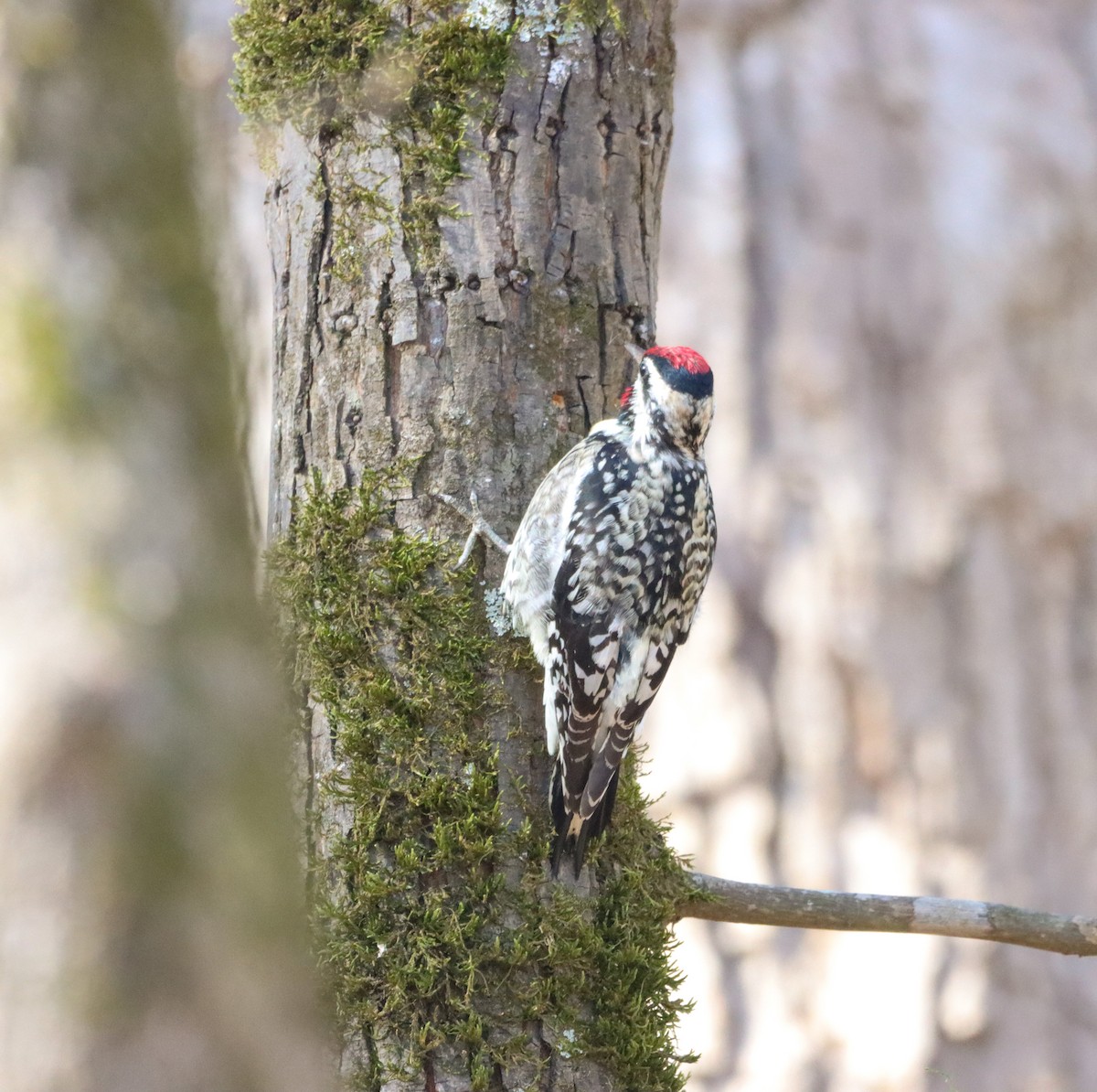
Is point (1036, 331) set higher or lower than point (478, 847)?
higher

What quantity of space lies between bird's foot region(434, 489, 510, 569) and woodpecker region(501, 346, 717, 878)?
0.20ft

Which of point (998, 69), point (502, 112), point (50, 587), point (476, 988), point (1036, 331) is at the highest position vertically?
point (998, 69)

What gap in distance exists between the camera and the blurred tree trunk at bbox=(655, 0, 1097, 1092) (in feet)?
24.4

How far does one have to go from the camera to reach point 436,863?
2.77 m

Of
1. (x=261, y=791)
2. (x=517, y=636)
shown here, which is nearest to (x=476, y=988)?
(x=517, y=636)

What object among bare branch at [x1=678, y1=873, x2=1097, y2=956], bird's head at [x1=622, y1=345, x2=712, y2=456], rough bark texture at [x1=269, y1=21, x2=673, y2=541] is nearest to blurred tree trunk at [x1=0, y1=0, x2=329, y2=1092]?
rough bark texture at [x1=269, y1=21, x2=673, y2=541]

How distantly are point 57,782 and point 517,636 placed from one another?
1914 mm

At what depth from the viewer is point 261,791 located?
4.08 ft

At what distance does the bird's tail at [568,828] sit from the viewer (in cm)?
288

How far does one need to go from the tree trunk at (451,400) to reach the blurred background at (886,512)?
4241 millimetres

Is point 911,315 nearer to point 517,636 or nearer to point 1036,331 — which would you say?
point 1036,331

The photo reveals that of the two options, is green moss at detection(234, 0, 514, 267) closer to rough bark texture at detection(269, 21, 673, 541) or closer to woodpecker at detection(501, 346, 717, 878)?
rough bark texture at detection(269, 21, 673, 541)

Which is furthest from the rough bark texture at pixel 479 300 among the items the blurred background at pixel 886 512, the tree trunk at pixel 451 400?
the blurred background at pixel 886 512

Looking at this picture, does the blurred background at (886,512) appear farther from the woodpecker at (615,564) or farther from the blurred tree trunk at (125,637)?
the blurred tree trunk at (125,637)
